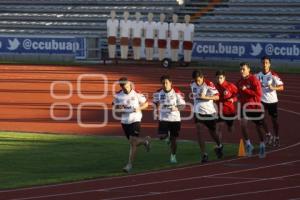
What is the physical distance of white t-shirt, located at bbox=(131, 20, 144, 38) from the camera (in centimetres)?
4225

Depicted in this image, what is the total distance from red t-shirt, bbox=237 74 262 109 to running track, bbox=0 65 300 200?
3.56 feet

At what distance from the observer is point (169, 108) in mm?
17359

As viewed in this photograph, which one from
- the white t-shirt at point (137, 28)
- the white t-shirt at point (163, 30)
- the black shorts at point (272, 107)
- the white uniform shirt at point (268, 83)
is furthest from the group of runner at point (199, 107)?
the white t-shirt at point (137, 28)

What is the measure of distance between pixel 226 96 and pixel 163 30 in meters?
22.9

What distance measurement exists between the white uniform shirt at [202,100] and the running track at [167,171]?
98 cm

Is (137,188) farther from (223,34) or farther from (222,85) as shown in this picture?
(223,34)

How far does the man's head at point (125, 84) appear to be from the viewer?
16.0 m

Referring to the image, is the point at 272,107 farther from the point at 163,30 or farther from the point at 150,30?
the point at 150,30

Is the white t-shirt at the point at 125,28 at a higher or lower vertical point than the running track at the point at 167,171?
higher

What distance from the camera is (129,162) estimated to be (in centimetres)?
1617

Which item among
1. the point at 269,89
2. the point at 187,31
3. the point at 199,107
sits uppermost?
the point at 187,31

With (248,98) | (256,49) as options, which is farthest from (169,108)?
(256,49)

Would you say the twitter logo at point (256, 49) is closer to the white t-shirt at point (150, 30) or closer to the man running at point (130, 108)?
the white t-shirt at point (150, 30)

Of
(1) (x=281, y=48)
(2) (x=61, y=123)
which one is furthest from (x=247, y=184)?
(1) (x=281, y=48)
